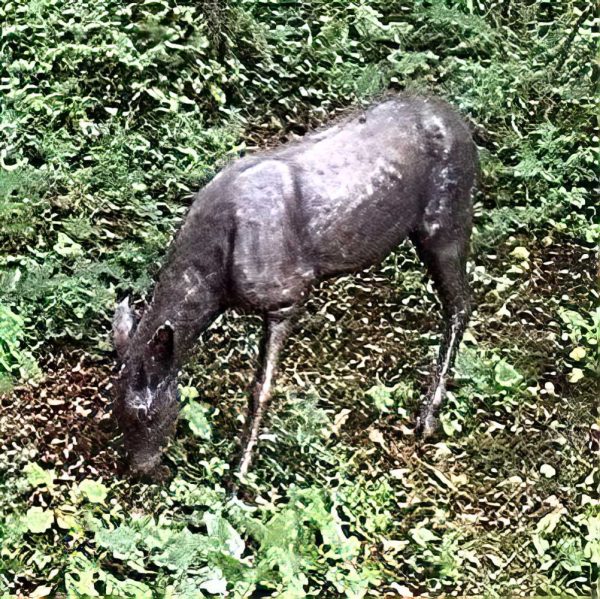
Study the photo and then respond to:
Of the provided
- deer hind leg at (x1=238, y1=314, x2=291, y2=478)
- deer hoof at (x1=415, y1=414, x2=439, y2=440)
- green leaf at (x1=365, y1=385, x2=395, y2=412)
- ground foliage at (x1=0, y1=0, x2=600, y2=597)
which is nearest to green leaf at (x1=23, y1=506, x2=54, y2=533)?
ground foliage at (x1=0, y1=0, x2=600, y2=597)

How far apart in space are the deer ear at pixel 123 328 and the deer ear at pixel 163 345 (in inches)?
4.9

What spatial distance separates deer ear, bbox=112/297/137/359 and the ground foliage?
0.27 m

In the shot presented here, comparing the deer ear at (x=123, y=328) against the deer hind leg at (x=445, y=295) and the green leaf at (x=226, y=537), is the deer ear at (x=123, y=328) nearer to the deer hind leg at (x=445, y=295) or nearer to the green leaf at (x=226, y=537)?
the green leaf at (x=226, y=537)

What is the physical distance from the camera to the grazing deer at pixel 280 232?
3045 mm

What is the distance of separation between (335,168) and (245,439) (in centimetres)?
92

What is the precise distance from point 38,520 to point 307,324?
3.66 ft

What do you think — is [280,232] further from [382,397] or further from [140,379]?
[382,397]

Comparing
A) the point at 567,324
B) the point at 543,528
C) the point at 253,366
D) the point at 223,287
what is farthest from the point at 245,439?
the point at 567,324

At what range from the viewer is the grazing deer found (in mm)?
3045

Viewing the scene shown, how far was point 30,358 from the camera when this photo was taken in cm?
357

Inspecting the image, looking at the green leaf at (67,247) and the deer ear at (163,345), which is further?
the green leaf at (67,247)

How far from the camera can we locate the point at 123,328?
10.3 feet

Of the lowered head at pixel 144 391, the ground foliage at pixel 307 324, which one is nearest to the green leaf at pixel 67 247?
the ground foliage at pixel 307 324

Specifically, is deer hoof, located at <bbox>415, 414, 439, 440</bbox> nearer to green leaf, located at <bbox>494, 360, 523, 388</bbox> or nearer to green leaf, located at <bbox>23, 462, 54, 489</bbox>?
green leaf, located at <bbox>494, 360, 523, 388</bbox>
